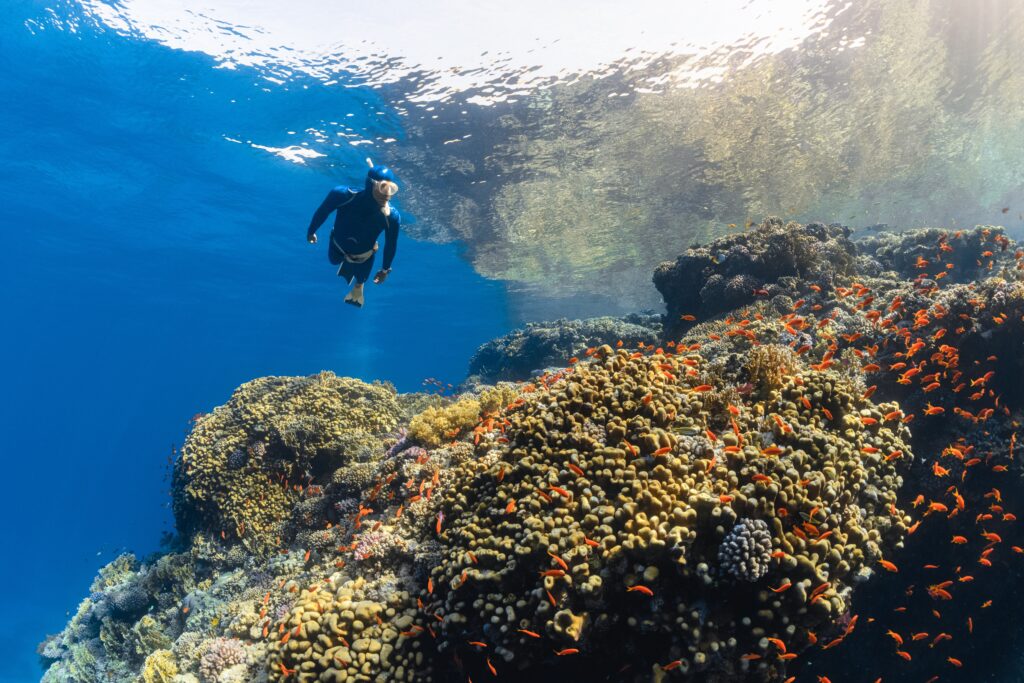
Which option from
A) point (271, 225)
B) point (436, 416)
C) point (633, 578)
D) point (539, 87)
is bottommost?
point (633, 578)

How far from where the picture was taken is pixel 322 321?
70875 millimetres

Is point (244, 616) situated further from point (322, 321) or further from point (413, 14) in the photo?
point (322, 321)

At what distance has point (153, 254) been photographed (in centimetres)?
3906

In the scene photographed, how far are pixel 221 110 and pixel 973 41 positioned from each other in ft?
103

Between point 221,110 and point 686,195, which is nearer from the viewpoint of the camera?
point 221,110

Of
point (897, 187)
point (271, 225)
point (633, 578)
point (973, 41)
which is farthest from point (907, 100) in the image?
point (271, 225)

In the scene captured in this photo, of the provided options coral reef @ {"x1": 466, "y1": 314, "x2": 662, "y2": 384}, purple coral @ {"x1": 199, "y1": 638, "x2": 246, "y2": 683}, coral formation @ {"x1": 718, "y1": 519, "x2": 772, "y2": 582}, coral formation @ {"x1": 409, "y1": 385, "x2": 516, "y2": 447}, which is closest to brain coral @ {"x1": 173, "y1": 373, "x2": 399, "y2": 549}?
coral formation @ {"x1": 409, "y1": 385, "x2": 516, "y2": 447}

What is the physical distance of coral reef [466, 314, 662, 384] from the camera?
18047 millimetres

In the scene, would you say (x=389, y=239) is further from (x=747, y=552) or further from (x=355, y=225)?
(x=747, y=552)

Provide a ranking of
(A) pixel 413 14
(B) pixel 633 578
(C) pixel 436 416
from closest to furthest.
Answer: (B) pixel 633 578 → (C) pixel 436 416 → (A) pixel 413 14

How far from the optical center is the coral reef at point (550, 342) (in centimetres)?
1805

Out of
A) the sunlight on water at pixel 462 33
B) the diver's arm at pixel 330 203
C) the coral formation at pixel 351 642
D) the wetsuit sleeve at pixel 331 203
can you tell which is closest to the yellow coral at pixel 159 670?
the coral formation at pixel 351 642

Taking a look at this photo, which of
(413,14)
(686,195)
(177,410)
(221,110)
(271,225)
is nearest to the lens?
(413,14)

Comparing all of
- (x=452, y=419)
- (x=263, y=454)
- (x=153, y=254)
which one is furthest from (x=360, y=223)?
(x=153, y=254)
